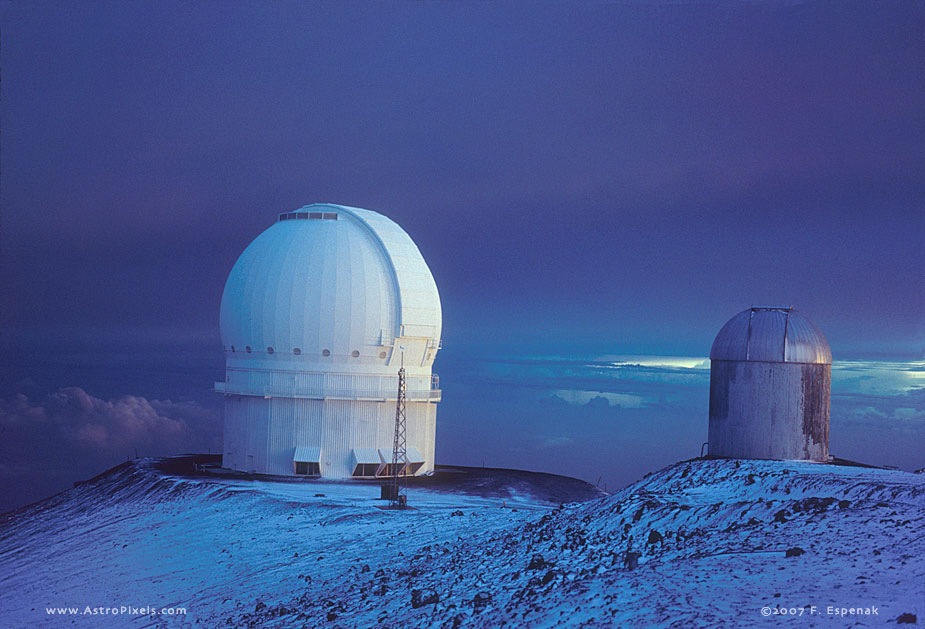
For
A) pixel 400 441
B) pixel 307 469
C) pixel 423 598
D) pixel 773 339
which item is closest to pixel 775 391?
pixel 773 339

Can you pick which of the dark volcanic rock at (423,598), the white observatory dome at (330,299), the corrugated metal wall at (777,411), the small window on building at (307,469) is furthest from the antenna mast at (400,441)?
the dark volcanic rock at (423,598)

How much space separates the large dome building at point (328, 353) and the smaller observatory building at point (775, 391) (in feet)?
50.1

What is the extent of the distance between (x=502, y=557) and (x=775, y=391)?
1063cm

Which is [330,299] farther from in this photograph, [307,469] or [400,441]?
[307,469]

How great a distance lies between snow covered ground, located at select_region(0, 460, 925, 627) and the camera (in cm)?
1261

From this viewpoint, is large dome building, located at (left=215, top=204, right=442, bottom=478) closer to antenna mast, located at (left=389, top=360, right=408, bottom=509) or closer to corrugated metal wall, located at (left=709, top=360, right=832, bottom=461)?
antenna mast, located at (left=389, top=360, right=408, bottom=509)

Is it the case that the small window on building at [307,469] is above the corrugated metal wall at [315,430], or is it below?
below

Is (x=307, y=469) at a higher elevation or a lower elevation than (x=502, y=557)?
lower

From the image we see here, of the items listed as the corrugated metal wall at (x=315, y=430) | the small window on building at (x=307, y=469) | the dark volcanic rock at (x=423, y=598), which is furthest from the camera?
the corrugated metal wall at (x=315, y=430)

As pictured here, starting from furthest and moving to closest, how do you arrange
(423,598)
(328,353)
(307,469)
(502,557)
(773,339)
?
(328,353) → (307,469) → (773,339) → (502,557) → (423,598)

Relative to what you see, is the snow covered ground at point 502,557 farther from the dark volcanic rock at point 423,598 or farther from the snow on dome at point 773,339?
the snow on dome at point 773,339

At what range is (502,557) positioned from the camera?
682 inches

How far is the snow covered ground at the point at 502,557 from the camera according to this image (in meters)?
12.6

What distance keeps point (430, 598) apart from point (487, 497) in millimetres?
17506
